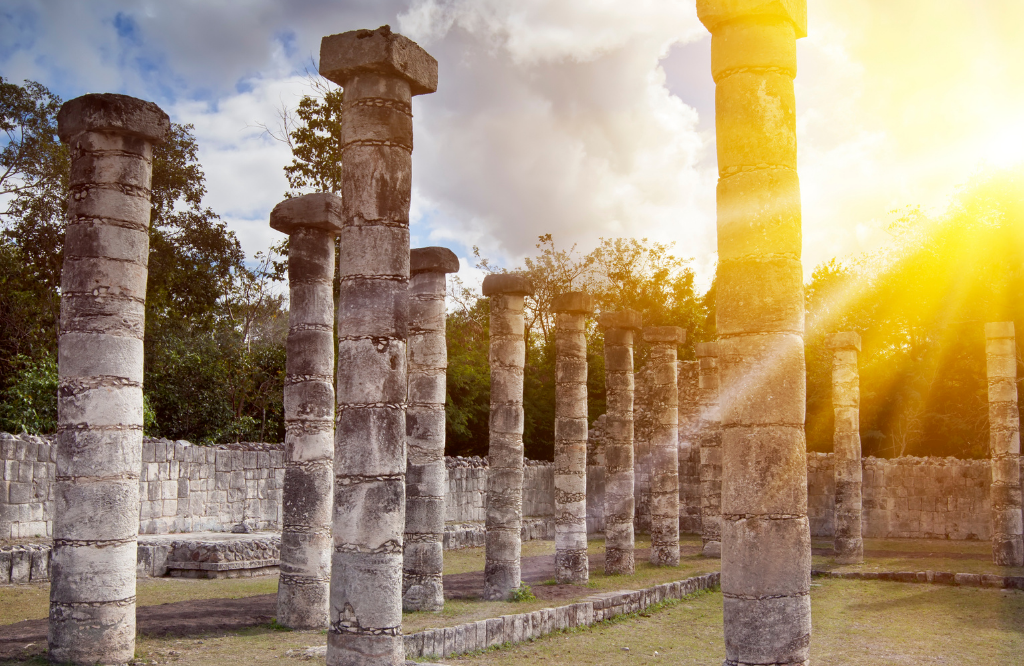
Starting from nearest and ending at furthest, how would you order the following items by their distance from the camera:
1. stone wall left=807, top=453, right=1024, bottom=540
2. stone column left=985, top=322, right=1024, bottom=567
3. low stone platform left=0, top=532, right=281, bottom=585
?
low stone platform left=0, top=532, right=281, bottom=585 → stone column left=985, top=322, right=1024, bottom=567 → stone wall left=807, top=453, right=1024, bottom=540

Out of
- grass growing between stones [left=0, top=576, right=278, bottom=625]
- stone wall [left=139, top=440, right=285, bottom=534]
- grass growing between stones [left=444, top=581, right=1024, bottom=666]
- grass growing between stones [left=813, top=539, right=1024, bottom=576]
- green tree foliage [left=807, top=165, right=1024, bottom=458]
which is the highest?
green tree foliage [left=807, top=165, right=1024, bottom=458]

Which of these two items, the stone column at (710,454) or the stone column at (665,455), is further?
the stone column at (710,454)

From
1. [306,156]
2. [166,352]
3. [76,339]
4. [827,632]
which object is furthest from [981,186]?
[76,339]

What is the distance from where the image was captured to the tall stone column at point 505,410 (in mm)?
12508

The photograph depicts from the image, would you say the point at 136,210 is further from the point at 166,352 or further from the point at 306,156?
the point at 306,156

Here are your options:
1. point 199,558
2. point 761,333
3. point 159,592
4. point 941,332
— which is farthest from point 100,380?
point 941,332

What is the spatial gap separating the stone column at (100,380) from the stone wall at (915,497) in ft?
62.1

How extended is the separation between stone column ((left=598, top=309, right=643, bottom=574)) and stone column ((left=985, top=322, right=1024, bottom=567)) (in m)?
7.26

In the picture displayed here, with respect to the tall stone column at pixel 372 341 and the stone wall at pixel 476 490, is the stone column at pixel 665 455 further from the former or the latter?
the tall stone column at pixel 372 341

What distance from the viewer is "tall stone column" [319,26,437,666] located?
6.86 m

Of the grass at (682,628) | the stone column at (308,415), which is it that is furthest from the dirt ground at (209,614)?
the stone column at (308,415)

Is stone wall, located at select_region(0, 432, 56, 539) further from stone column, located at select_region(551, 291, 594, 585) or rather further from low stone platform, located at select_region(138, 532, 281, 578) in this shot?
stone column, located at select_region(551, 291, 594, 585)

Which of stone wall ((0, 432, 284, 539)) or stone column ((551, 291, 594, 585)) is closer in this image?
stone wall ((0, 432, 284, 539))

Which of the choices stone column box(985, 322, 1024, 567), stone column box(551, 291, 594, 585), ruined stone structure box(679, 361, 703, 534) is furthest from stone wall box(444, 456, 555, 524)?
stone column box(985, 322, 1024, 567)
